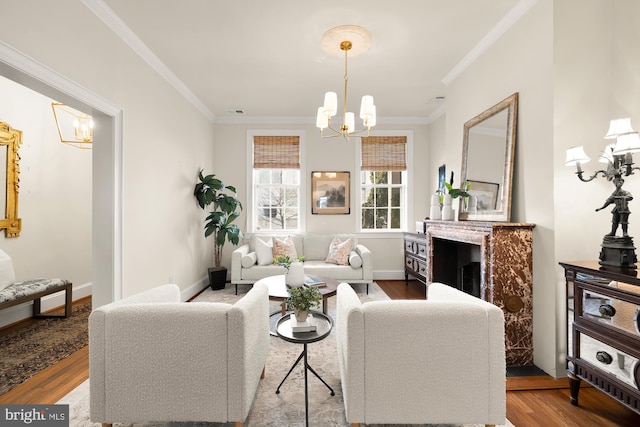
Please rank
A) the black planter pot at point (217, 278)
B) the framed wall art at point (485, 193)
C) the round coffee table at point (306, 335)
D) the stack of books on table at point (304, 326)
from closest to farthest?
the round coffee table at point (306, 335)
the stack of books on table at point (304, 326)
the framed wall art at point (485, 193)
the black planter pot at point (217, 278)

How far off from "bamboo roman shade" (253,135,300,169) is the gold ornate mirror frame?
2.99 metres

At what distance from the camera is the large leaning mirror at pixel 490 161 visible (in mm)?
2633

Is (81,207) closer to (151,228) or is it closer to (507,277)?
(151,228)

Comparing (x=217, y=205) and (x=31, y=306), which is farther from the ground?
(x=217, y=205)

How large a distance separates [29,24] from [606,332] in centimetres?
391

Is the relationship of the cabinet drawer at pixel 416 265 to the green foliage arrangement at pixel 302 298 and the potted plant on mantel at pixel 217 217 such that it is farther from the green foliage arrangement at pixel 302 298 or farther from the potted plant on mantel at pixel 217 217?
the green foliage arrangement at pixel 302 298

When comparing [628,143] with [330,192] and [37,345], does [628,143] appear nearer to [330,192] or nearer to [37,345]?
[330,192]

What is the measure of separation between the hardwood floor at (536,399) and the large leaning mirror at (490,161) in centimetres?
126

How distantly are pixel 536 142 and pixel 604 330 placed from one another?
1.37 meters

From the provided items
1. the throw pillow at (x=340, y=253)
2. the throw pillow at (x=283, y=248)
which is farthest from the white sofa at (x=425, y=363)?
the throw pillow at (x=283, y=248)

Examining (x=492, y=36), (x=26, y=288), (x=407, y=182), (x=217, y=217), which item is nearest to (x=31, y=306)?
(x=26, y=288)

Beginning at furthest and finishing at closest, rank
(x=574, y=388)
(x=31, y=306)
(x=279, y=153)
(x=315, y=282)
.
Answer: (x=279, y=153)
(x=31, y=306)
(x=315, y=282)
(x=574, y=388)

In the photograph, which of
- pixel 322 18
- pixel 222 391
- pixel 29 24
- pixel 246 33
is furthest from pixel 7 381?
pixel 322 18

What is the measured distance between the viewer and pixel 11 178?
3410 mm
